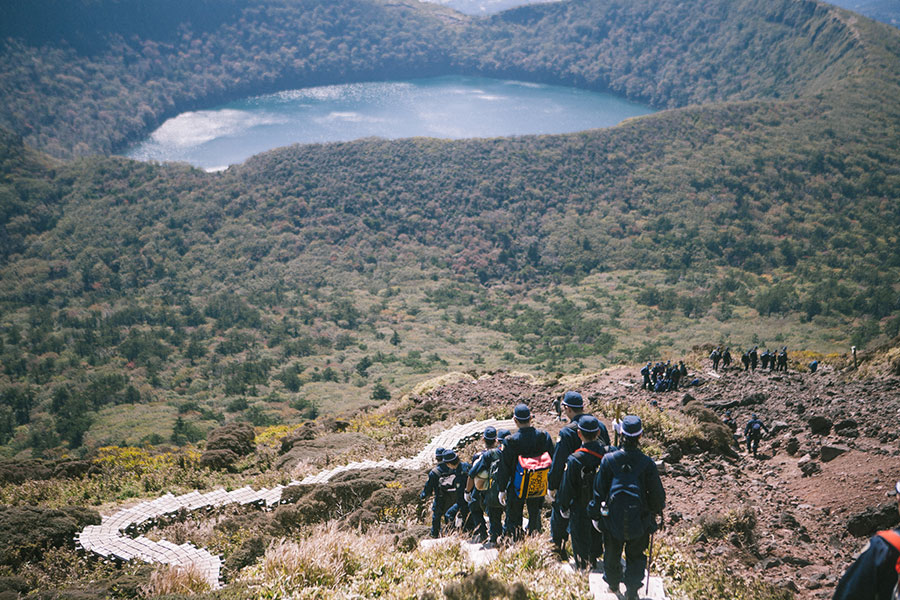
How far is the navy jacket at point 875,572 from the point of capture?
3.99 meters

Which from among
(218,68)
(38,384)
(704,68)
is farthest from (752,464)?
(218,68)

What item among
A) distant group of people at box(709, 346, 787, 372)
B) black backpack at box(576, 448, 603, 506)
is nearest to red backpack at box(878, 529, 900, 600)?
black backpack at box(576, 448, 603, 506)

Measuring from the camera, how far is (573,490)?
6.20 m

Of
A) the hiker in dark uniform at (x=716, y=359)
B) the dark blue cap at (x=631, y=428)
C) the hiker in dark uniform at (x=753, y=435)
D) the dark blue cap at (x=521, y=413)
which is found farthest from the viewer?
the hiker in dark uniform at (x=716, y=359)

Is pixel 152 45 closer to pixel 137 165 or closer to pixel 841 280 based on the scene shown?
pixel 137 165

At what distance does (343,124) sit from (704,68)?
3561 inches

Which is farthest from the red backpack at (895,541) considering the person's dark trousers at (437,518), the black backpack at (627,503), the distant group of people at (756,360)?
the distant group of people at (756,360)

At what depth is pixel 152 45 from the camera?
161250 millimetres

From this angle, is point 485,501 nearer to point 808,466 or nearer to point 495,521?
point 495,521

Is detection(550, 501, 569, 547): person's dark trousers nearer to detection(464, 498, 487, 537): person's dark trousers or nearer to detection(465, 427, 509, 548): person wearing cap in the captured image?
detection(465, 427, 509, 548): person wearing cap

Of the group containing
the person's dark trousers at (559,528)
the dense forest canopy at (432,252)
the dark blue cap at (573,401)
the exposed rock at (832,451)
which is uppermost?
the dark blue cap at (573,401)

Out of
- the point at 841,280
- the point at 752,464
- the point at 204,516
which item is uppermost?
the point at 752,464

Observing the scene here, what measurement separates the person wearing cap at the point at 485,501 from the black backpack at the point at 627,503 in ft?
6.32

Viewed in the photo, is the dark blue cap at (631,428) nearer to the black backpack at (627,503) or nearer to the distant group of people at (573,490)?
the distant group of people at (573,490)
